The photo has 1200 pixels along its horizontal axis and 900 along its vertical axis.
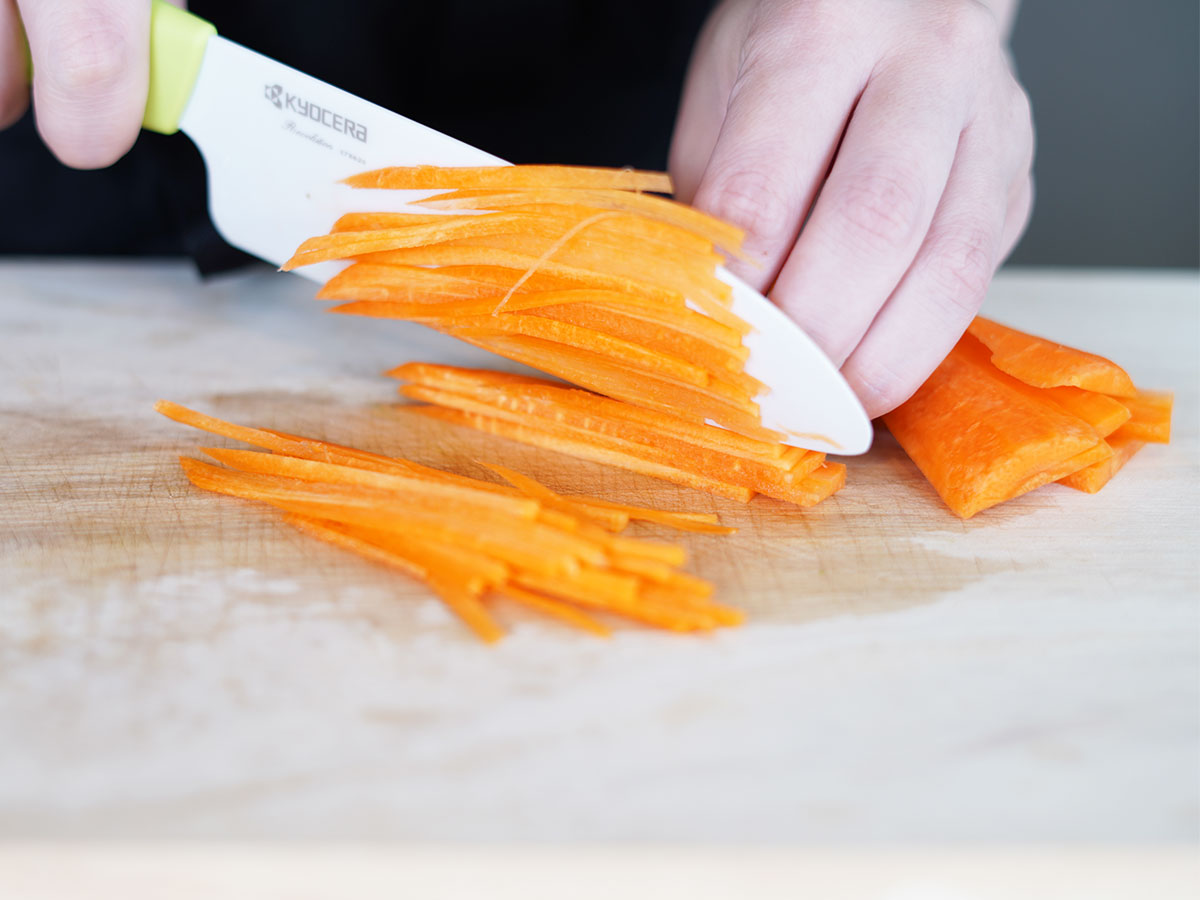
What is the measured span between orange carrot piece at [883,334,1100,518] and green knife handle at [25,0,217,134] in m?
1.25

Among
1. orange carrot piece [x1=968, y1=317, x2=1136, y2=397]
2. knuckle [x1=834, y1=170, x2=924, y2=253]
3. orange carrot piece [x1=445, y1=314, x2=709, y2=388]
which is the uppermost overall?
knuckle [x1=834, y1=170, x2=924, y2=253]

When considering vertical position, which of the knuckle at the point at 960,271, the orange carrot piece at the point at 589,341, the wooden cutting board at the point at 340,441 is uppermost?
the knuckle at the point at 960,271

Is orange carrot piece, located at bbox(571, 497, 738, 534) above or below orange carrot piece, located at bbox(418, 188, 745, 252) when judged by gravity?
below

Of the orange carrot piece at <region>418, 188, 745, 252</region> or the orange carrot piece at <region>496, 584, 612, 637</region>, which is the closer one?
the orange carrot piece at <region>496, 584, 612, 637</region>

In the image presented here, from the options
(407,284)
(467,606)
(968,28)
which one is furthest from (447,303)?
(968,28)

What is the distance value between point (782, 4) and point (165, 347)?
1.26 meters

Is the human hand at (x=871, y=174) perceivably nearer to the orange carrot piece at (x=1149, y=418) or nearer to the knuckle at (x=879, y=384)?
the knuckle at (x=879, y=384)

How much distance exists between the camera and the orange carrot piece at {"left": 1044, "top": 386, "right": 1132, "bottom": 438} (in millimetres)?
1460

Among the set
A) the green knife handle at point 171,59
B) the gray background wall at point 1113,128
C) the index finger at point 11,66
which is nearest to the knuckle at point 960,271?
the green knife handle at point 171,59

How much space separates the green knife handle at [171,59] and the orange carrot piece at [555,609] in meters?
1.03

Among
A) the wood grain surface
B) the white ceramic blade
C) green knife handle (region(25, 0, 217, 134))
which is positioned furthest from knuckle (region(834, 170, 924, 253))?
green knife handle (region(25, 0, 217, 134))

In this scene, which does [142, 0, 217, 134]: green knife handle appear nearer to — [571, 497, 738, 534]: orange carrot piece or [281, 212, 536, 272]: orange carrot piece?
[281, 212, 536, 272]: orange carrot piece

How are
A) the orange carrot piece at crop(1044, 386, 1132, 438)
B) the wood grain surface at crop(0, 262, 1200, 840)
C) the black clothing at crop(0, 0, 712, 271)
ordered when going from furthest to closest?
the black clothing at crop(0, 0, 712, 271)
the orange carrot piece at crop(1044, 386, 1132, 438)
the wood grain surface at crop(0, 262, 1200, 840)

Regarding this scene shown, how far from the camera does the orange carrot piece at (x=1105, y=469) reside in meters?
1.49
